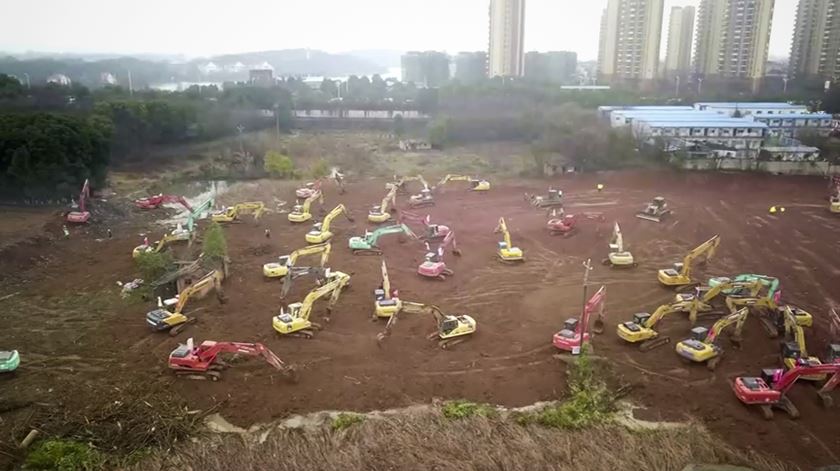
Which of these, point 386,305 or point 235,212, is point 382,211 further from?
point 386,305

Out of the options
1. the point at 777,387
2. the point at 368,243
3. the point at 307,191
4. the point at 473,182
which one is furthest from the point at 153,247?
the point at 777,387

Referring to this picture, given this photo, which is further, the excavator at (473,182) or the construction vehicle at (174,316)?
the excavator at (473,182)

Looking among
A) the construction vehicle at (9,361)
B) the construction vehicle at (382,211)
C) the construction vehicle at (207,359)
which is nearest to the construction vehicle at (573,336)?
the construction vehicle at (207,359)

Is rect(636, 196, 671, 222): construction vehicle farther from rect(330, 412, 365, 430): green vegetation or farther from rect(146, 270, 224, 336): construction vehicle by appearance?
rect(146, 270, 224, 336): construction vehicle

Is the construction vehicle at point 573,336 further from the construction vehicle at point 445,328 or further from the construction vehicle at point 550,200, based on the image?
the construction vehicle at point 550,200

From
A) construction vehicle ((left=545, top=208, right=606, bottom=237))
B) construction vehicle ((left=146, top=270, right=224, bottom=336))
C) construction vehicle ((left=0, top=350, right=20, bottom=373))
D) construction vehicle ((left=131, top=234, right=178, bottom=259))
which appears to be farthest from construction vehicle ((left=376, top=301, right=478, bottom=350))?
construction vehicle ((left=131, top=234, right=178, bottom=259))

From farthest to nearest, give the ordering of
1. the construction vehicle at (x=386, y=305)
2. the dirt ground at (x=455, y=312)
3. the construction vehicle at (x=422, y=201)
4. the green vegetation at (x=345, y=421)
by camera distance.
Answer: the construction vehicle at (x=422, y=201)
the construction vehicle at (x=386, y=305)
the dirt ground at (x=455, y=312)
the green vegetation at (x=345, y=421)

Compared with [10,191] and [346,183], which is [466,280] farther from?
[10,191]
